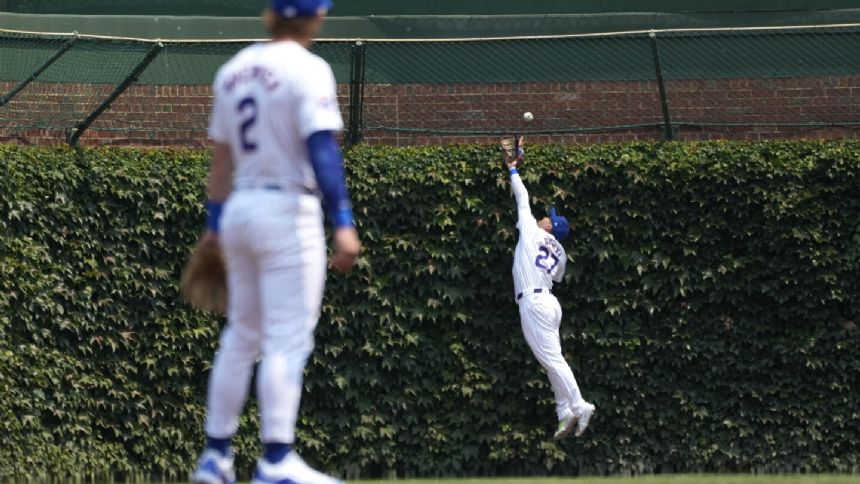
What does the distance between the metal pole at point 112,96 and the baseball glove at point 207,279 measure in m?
6.12

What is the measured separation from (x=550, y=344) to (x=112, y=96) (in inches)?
170

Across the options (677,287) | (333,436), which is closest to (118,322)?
(333,436)

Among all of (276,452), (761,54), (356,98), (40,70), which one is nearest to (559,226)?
(356,98)

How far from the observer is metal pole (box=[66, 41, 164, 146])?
11.7 meters

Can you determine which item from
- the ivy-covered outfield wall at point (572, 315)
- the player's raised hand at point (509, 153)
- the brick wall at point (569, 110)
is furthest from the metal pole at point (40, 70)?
the player's raised hand at point (509, 153)

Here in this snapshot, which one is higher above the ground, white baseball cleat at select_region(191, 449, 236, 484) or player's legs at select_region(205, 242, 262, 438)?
player's legs at select_region(205, 242, 262, 438)

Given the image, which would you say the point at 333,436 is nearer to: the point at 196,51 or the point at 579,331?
the point at 579,331

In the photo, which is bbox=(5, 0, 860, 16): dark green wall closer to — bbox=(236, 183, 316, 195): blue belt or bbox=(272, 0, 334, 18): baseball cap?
bbox=(272, 0, 334, 18): baseball cap

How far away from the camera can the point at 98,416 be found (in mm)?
11398

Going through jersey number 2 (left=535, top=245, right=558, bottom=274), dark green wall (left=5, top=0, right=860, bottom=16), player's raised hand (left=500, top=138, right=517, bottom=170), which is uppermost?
dark green wall (left=5, top=0, right=860, bottom=16)

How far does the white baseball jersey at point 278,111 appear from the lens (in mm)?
5383

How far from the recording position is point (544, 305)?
1147cm

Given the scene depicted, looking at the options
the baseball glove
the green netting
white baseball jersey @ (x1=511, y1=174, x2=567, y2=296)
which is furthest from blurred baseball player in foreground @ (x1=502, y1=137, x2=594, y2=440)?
the baseball glove

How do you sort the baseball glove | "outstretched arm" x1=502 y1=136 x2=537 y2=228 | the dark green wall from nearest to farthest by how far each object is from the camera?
the baseball glove
"outstretched arm" x1=502 y1=136 x2=537 y2=228
the dark green wall
